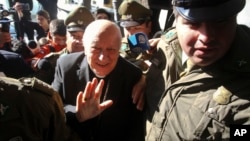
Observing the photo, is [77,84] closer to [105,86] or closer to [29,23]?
[105,86]

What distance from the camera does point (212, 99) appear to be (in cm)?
139

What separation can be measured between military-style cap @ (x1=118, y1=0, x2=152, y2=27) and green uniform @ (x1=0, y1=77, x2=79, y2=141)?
1838 mm

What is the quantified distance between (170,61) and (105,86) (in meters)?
0.47

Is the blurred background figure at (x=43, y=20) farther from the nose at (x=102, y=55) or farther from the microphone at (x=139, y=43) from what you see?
the nose at (x=102, y=55)

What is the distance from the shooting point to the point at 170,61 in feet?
5.77

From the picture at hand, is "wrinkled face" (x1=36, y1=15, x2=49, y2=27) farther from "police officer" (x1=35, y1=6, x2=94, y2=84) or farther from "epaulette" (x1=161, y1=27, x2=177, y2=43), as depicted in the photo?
"epaulette" (x1=161, y1=27, x2=177, y2=43)

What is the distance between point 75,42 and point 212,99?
1.95 metres

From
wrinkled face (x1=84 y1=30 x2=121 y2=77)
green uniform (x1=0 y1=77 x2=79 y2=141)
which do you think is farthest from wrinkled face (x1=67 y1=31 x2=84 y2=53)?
green uniform (x1=0 y1=77 x2=79 y2=141)

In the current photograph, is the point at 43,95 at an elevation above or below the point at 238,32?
below

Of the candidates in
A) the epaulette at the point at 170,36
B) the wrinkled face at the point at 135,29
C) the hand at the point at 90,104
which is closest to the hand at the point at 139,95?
the hand at the point at 90,104

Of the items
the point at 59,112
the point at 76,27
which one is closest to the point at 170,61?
the point at 59,112

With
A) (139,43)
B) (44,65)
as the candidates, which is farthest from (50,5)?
(139,43)

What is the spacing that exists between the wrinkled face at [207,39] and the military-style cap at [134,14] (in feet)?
6.21

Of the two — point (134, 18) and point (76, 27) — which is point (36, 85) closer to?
point (76, 27)
